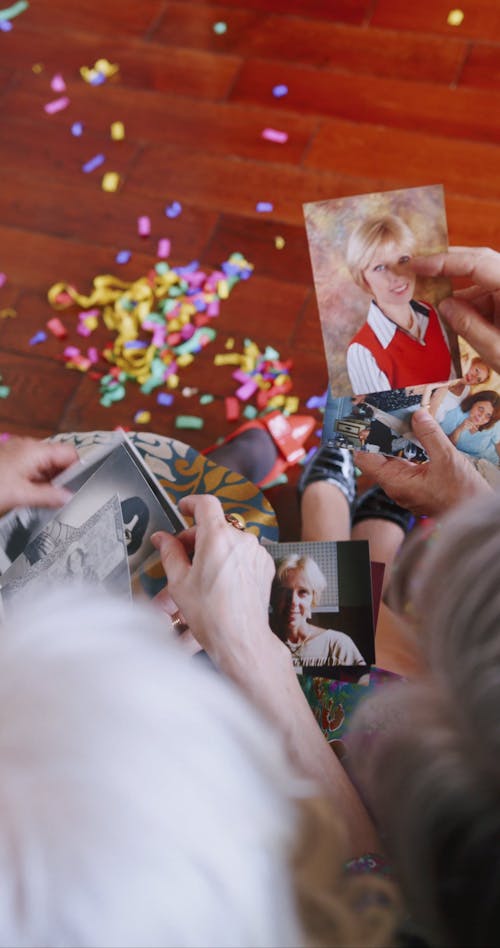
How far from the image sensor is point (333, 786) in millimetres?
771

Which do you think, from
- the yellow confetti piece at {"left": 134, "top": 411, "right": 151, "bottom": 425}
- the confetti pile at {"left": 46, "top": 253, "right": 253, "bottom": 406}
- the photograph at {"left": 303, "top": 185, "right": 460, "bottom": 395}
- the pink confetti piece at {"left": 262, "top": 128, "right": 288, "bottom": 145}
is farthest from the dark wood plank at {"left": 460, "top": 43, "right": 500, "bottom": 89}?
the yellow confetti piece at {"left": 134, "top": 411, "right": 151, "bottom": 425}

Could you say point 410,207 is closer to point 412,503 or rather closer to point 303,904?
point 412,503

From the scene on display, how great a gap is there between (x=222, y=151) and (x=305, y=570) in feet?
3.90

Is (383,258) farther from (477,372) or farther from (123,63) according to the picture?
(123,63)

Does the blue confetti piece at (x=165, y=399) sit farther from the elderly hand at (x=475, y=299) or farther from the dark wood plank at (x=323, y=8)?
the dark wood plank at (x=323, y=8)

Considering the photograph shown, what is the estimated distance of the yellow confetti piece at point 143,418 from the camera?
162cm

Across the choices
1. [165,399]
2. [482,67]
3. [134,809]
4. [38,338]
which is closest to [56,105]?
[38,338]

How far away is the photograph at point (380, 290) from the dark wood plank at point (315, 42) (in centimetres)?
91

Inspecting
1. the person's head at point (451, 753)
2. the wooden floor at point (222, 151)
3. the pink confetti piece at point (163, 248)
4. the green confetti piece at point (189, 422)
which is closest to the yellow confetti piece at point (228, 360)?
the wooden floor at point (222, 151)

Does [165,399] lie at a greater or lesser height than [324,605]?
greater

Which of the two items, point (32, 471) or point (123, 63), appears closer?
point (32, 471)

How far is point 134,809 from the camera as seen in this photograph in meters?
0.49

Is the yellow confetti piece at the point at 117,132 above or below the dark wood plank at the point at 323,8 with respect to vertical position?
below

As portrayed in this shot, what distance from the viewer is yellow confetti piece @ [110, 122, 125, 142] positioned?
191cm
